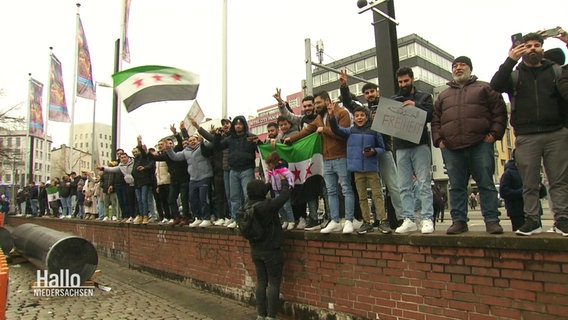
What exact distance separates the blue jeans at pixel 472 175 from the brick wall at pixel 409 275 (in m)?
0.33

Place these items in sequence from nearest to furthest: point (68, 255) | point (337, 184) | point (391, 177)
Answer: point (391, 177), point (337, 184), point (68, 255)

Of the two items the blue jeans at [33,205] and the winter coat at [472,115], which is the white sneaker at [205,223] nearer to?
the winter coat at [472,115]

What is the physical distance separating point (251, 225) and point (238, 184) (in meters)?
1.99

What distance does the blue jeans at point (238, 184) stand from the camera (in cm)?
711

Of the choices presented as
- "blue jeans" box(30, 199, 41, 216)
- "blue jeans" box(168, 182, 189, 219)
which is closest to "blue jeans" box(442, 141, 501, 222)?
"blue jeans" box(168, 182, 189, 219)

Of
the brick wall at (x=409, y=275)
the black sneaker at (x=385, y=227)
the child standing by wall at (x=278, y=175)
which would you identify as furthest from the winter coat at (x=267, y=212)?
the black sneaker at (x=385, y=227)

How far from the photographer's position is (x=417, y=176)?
491 cm

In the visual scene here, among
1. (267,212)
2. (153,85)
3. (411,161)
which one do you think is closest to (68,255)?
(153,85)

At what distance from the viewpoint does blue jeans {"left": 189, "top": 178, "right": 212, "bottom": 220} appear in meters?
8.16

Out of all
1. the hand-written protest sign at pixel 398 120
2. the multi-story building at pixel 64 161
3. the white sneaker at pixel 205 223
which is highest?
the multi-story building at pixel 64 161

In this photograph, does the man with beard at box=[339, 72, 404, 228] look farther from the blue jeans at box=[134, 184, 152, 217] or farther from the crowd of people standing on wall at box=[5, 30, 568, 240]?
the blue jeans at box=[134, 184, 152, 217]

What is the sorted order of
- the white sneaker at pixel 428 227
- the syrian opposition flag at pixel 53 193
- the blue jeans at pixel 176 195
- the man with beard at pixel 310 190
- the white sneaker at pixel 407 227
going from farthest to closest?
the syrian opposition flag at pixel 53 193 → the blue jeans at pixel 176 195 → the man with beard at pixel 310 190 → the white sneaker at pixel 407 227 → the white sneaker at pixel 428 227

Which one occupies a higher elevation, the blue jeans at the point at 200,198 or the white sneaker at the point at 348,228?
the blue jeans at the point at 200,198

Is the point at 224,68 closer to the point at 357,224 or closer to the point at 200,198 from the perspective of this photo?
the point at 200,198
